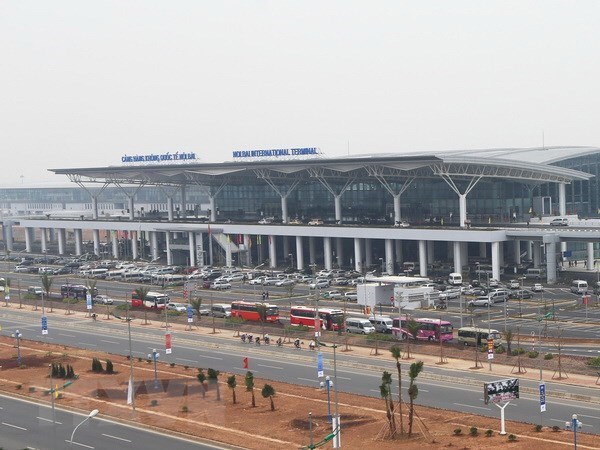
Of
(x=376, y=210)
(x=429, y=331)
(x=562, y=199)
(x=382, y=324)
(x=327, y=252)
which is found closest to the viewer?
(x=429, y=331)

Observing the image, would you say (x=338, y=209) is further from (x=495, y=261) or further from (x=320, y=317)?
(x=320, y=317)

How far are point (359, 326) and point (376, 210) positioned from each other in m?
71.5

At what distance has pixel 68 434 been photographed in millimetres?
55938

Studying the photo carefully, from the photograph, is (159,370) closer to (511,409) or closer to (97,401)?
(97,401)

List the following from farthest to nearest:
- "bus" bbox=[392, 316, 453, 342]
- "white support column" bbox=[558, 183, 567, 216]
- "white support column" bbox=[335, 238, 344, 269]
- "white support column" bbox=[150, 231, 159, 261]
→ "white support column" bbox=[150, 231, 159, 261] → "white support column" bbox=[558, 183, 567, 216] → "white support column" bbox=[335, 238, 344, 269] → "bus" bbox=[392, 316, 453, 342]

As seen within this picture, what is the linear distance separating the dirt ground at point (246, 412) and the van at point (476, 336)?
1733cm

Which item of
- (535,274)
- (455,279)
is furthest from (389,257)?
(535,274)

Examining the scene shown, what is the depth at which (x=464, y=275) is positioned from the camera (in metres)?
122

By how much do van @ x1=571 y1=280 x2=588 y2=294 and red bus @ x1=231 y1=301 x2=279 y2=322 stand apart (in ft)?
109

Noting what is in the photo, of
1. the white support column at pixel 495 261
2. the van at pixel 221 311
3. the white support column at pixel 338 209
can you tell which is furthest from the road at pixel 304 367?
the white support column at pixel 338 209

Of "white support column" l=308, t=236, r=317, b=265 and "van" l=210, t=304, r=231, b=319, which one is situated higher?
"white support column" l=308, t=236, r=317, b=265

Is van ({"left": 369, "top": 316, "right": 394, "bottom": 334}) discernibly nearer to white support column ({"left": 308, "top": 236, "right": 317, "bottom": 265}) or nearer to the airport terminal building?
the airport terminal building

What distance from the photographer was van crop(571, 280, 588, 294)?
103 m

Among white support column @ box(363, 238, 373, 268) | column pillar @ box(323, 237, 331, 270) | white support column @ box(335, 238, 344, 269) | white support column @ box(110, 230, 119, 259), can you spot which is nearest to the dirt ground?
column pillar @ box(323, 237, 331, 270)
